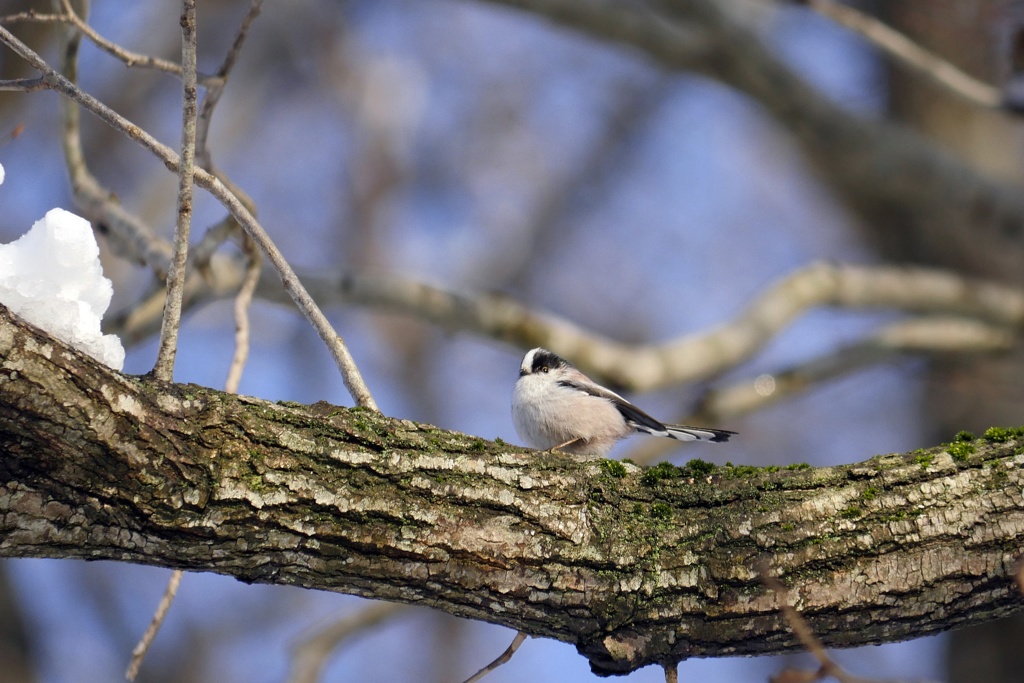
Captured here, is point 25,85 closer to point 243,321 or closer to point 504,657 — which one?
point 243,321

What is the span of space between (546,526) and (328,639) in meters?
2.90

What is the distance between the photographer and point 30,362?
5.49ft

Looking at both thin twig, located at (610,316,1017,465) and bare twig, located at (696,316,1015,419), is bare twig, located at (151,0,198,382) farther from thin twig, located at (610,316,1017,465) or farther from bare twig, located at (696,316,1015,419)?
bare twig, located at (696,316,1015,419)

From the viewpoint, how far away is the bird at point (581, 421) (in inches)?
119

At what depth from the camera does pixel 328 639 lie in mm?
4512

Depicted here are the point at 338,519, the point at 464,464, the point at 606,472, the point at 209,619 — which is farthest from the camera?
the point at 209,619

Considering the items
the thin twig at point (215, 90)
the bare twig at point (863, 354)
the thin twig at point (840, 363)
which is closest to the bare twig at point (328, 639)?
the thin twig at point (840, 363)

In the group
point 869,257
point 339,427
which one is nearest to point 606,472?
point 339,427

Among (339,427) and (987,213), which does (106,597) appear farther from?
(987,213)

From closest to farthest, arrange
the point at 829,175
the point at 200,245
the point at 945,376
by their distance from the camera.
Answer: the point at 200,245 < the point at 945,376 < the point at 829,175

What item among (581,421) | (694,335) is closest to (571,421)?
(581,421)

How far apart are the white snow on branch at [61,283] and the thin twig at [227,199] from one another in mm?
243

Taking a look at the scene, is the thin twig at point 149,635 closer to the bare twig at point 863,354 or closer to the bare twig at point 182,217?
the bare twig at point 182,217

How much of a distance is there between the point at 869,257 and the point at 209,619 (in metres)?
7.83
